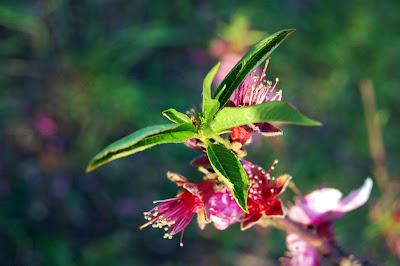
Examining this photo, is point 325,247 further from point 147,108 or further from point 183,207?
point 147,108

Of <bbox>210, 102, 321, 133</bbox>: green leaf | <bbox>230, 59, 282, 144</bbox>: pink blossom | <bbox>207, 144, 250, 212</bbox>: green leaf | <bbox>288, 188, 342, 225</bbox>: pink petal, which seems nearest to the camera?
<bbox>210, 102, 321, 133</bbox>: green leaf

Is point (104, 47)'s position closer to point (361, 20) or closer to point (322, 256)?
point (361, 20)

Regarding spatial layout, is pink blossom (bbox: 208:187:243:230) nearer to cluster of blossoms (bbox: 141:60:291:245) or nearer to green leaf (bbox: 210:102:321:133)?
cluster of blossoms (bbox: 141:60:291:245)

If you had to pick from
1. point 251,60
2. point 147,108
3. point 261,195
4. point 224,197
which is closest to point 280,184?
point 261,195

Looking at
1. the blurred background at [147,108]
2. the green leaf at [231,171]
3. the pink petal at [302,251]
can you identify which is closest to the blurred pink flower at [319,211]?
the pink petal at [302,251]

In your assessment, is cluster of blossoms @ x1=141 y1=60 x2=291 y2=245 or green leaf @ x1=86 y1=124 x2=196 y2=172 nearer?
green leaf @ x1=86 y1=124 x2=196 y2=172

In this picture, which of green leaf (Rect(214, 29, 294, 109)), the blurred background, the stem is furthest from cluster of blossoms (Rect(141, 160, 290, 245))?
the blurred background
